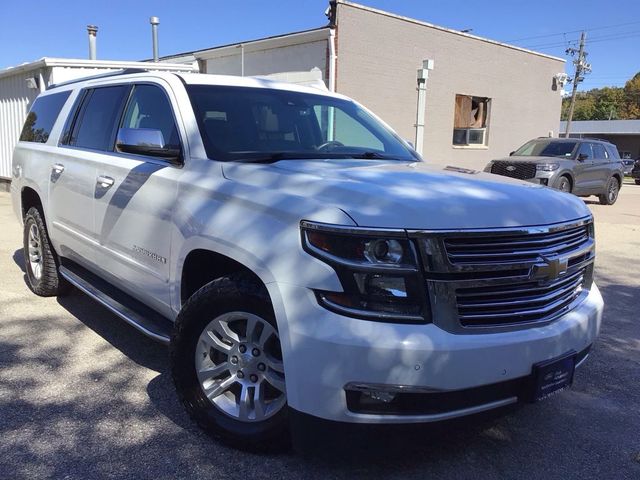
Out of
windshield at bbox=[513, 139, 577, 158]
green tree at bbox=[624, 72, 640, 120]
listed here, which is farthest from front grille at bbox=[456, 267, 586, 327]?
green tree at bbox=[624, 72, 640, 120]

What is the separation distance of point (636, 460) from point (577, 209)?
1.35m

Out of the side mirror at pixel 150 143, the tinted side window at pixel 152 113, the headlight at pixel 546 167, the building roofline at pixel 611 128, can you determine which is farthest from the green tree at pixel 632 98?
the side mirror at pixel 150 143

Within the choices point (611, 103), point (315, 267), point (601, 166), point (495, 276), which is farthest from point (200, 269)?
point (611, 103)

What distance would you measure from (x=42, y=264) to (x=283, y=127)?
2978 millimetres

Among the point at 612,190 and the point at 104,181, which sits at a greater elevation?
the point at 104,181

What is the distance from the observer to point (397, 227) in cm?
234

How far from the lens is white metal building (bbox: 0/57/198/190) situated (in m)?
10.5

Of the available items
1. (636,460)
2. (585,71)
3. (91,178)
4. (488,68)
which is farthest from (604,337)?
(585,71)

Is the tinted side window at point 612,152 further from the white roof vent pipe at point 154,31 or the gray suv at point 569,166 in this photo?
the white roof vent pipe at point 154,31

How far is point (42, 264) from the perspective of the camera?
5.36m

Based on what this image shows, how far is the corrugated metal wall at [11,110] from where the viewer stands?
13.0 m

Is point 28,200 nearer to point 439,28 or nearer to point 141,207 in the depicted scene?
point 141,207

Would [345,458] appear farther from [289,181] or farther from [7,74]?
[7,74]

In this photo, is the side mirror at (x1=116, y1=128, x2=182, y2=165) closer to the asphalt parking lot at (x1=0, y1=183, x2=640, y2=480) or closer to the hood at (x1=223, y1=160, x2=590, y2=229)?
the hood at (x1=223, y1=160, x2=590, y2=229)
